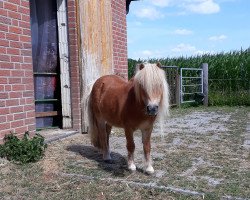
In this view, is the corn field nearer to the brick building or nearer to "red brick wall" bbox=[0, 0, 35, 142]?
the brick building

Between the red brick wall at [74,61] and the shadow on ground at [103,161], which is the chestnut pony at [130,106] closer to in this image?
the shadow on ground at [103,161]

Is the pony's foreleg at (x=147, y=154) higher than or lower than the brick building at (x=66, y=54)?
lower

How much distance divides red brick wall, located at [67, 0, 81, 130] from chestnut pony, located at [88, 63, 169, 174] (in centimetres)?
146

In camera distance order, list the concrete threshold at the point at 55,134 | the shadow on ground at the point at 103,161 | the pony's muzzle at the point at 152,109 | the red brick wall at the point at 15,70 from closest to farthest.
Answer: the pony's muzzle at the point at 152,109 → the shadow on ground at the point at 103,161 → the red brick wall at the point at 15,70 → the concrete threshold at the point at 55,134

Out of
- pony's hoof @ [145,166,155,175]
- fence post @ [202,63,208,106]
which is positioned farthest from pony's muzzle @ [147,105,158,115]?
fence post @ [202,63,208,106]

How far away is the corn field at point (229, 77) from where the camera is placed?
13695 millimetres

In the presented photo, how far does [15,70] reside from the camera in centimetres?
493

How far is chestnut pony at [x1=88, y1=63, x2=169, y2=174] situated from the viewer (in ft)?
12.1

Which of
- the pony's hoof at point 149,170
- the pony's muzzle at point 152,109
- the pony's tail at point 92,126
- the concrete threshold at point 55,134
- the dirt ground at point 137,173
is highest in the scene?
the pony's muzzle at point 152,109

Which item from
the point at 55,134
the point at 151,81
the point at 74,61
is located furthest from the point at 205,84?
the point at 151,81

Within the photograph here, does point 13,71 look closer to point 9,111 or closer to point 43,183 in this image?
point 9,111

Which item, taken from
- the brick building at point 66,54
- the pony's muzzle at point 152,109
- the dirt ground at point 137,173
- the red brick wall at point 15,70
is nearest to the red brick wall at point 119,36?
the brick building at point 66,54

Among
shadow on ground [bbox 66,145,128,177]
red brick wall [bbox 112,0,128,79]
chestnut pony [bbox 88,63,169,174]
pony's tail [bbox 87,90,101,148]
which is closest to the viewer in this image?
chestnut pony [bbox 88,63,169,174]

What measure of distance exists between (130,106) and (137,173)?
0.86m
